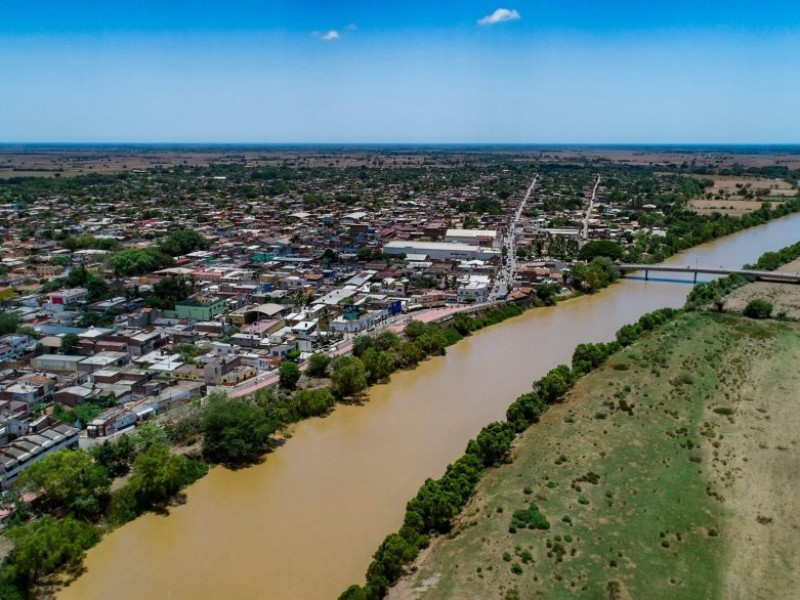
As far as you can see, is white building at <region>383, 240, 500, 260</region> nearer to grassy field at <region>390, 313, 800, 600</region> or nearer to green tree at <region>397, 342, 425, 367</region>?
green tree at <region>397, 342, 425, 367</region>

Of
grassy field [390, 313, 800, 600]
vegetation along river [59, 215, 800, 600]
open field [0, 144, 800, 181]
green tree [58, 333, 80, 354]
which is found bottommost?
vegetation along river [59, 215, 800, 600]

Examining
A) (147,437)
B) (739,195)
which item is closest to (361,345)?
(147,437)

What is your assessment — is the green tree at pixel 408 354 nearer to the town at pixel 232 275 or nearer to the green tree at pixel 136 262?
the town at pixel 232 275

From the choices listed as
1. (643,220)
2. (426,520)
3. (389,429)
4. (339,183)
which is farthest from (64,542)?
(339,183)

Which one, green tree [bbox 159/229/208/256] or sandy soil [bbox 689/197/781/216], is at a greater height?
sandy soil [bbox 689/197/781/216]

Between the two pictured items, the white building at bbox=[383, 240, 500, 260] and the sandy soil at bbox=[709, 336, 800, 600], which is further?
the white building at bbox=[383, 240, 500, 260]

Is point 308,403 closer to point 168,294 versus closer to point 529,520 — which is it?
point 529,520

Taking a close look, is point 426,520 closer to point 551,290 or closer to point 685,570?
point 685,570

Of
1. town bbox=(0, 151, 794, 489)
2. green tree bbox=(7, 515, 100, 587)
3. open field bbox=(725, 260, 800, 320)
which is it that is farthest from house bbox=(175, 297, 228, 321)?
open field bbox=(725, 260, 800, 320)
